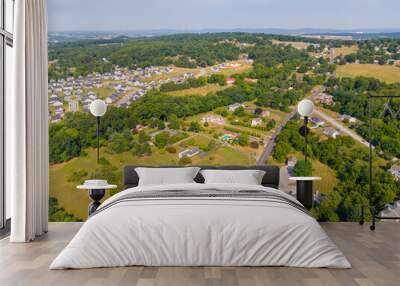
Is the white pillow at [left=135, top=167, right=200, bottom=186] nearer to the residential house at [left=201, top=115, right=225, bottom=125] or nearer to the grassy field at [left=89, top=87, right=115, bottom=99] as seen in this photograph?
the residential house at [left=201, top=115, right=225, bottom=125]

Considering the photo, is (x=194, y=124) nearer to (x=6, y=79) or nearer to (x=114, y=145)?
(x=114, y=145)

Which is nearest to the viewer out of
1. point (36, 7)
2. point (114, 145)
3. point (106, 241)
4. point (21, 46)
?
point (106, 241)

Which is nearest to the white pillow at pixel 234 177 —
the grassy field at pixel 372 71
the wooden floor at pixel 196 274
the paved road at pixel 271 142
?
the paved road at pixel 271 142

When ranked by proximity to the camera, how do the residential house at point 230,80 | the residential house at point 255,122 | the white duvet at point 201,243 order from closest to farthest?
1. the white duvet at point 201,243
2. the residential house at point 255,122
3. the residential house at point 230,80

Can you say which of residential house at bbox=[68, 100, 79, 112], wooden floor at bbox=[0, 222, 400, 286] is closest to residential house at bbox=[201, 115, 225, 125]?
residential house at bbox=[68, 100, 79, 112]

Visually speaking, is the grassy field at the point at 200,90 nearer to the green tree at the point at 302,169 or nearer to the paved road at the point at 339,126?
the paved road at the point at 339,126

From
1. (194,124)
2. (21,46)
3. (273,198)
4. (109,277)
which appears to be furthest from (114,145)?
(109,277)
